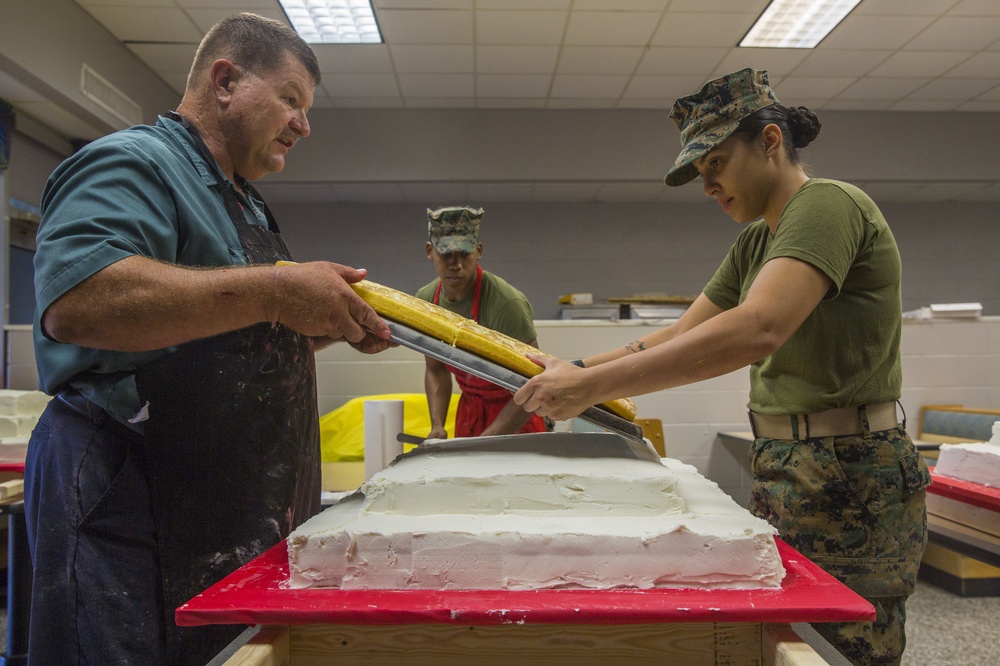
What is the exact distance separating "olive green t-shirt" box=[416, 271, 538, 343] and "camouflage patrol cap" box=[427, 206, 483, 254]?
0.61 ft

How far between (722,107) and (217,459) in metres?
1.29

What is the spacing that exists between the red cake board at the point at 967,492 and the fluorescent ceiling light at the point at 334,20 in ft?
13.6

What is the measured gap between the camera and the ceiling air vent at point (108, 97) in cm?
426

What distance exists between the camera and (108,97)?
4531 mm

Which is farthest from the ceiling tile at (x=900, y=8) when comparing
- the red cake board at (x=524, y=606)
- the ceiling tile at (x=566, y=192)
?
the red cake board at (x=524, y=606)

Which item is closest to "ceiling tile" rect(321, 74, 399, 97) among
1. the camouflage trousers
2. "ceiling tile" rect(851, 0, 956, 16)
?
"ceiling tile" rect(851, 0, 956, 16)

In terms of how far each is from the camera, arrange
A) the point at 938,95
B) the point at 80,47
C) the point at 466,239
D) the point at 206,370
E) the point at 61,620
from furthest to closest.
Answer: the point at 938,95 → the point at 80,47 → the point at 466,239 → the point at 206,370 → the point at 61,620

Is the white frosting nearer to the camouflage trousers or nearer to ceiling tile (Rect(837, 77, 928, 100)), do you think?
the camouflage trousers

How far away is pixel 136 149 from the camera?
113cm

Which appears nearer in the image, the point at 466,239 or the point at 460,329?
the point at 460,329

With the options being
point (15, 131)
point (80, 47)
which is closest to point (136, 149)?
point (80, 47)

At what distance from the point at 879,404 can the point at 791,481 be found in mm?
245

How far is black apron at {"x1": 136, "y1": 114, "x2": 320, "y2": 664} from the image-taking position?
1.11 meters

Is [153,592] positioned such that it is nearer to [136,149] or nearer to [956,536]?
[136,149]
